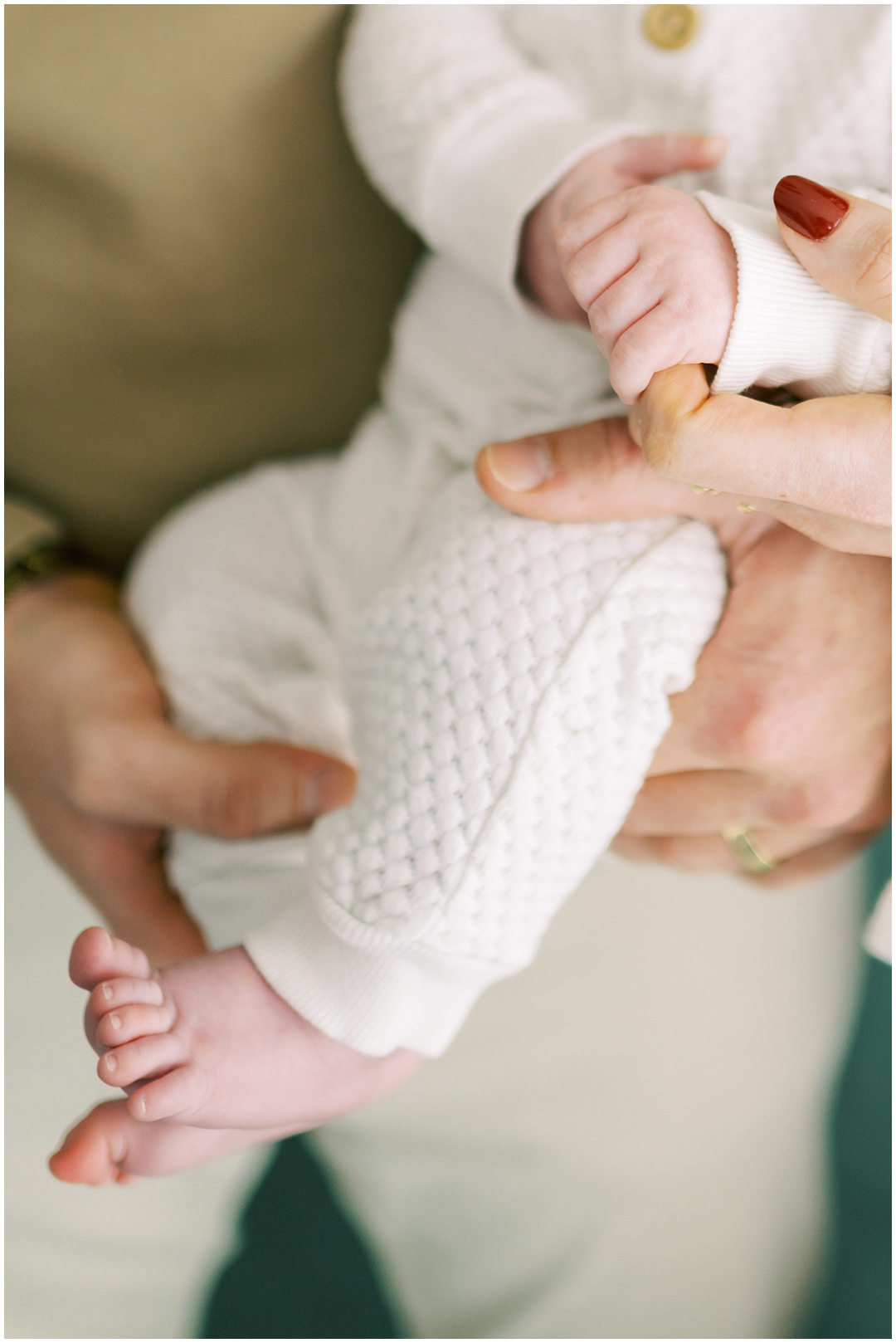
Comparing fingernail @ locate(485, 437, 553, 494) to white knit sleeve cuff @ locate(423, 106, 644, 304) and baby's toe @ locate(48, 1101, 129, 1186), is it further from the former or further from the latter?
baby's toe @ locate(48, 1101, 129, 1186)

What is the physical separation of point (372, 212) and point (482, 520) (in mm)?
388

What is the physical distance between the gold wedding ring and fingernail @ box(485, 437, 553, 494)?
336 millimetres

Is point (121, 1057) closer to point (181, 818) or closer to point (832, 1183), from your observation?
point (181, 818)

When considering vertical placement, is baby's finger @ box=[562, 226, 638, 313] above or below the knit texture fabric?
above

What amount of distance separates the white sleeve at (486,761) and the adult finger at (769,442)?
10 centimetres

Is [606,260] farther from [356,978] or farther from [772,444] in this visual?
[356,978]

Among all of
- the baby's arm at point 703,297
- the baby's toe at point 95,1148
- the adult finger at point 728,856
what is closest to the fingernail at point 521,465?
the baby's arm at point 703,297

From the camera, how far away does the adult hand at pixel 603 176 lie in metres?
0.62

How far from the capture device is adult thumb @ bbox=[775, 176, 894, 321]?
47cm

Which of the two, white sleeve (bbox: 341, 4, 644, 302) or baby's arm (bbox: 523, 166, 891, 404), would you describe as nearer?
baby's arm (bbox: 523, 166, 891, 404)

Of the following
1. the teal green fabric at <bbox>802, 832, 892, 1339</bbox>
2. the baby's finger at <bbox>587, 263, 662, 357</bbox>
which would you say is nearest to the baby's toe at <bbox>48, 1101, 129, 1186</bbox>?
the baby's finger at <bbox>587, 263, 662, 357</bbox>

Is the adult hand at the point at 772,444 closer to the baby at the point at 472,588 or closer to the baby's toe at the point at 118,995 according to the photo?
the baby at the point at 472,588

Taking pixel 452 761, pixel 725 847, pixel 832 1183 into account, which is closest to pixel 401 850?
pixel 452 761

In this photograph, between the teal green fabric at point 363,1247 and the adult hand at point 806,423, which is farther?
the teal green fabric at point 363,1247
